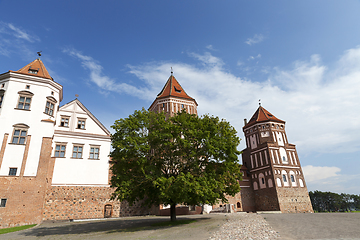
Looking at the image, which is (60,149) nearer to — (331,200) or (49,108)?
(49,108)

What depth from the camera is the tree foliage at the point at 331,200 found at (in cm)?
8669

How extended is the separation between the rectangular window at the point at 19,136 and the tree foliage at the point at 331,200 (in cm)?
10418

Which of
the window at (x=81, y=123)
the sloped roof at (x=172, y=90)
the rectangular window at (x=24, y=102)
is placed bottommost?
the window at (x=81, y=123)

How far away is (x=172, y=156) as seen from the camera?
18.4 meters

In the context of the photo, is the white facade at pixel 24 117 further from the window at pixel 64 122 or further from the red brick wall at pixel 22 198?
the window at pixel 64 122

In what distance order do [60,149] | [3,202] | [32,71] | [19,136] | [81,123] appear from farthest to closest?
[81,123] < [60,149] < [32,71] < [19,136] < [3,202]

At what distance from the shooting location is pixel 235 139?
1945 cm

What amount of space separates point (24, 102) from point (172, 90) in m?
23.7

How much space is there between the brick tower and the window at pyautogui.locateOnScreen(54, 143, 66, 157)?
123 feet

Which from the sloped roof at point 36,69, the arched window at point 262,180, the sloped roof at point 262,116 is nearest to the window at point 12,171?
the sloped roof at point 36,69

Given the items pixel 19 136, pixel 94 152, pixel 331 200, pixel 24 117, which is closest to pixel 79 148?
pixel 94 152

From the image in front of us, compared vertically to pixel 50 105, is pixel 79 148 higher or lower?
lower

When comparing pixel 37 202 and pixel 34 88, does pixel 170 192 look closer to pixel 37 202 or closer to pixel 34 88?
pixel 37 202

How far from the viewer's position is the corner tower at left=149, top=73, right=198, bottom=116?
38.7 metres
